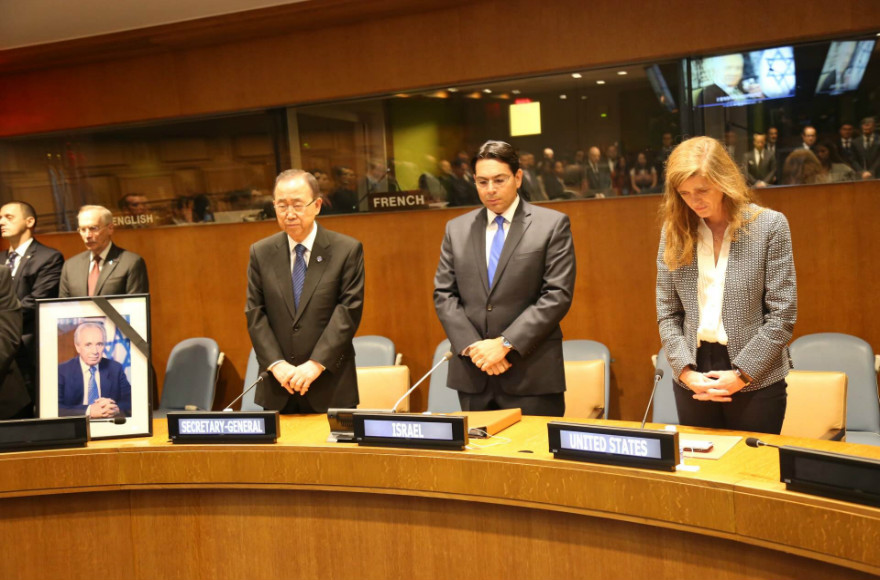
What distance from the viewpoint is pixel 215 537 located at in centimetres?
234

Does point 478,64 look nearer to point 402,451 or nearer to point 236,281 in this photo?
point 236,281

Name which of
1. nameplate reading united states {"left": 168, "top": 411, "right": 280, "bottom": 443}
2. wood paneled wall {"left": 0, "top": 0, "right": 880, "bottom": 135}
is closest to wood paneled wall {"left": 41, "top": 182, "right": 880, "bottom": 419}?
wood paneled wall {"left": 0, "top": 0, "right": 880, "bottom": 135}

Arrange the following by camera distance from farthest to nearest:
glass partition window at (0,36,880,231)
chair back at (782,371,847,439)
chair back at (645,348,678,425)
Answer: glass partition window at (0,36,880,231), chair back at (645,348,678,425), chair back at (782,371,847,439)

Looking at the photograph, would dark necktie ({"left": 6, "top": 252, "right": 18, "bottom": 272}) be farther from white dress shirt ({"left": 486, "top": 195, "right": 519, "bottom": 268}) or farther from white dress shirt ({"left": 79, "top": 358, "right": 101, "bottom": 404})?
white dress shirt ({"left": 486, "top": 195, "right": 519, "bottom": 268})

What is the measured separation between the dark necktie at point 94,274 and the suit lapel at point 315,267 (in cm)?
197

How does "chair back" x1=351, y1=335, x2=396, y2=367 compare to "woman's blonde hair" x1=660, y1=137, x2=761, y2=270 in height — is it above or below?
below

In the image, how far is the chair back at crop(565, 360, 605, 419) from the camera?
3.73 meters

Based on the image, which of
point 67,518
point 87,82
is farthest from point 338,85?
point 67,518

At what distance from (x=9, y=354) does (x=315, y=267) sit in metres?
1.13

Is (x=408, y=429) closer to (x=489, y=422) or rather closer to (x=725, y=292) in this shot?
(x=489, y=422)

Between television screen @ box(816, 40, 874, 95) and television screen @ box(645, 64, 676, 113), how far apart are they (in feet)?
2.19

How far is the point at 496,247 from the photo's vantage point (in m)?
2.80

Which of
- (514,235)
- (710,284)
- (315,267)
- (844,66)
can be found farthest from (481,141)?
(710,284)

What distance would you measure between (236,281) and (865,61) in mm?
3586
